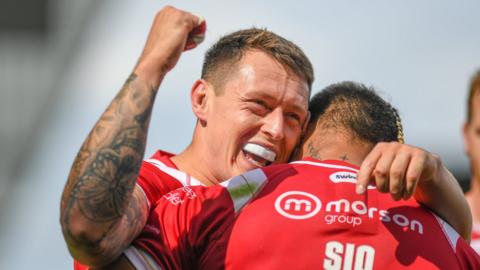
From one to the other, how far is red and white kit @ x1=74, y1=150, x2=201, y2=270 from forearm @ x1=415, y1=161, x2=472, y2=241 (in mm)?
988

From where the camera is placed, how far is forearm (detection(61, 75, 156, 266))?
11.3 feet

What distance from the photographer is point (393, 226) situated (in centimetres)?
369

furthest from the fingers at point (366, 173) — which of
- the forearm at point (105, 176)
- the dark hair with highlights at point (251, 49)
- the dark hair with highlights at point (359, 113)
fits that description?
the dark hair with highlights at point (251, 49)

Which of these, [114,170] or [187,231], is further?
[187,231]

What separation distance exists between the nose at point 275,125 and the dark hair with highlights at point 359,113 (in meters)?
0.15

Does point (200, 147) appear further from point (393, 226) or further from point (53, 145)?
point (53, 145)

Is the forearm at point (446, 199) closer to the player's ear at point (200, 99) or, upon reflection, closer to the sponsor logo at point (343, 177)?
the sponsor logo at point (343, 177)

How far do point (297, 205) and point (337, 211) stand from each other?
5.4 inches

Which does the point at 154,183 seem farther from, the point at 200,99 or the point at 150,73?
the point at 200,99

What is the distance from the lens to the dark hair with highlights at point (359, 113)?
412 cm

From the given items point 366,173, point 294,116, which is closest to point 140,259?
point 366,173

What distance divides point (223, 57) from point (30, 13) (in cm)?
1451

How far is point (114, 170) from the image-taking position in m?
3.48

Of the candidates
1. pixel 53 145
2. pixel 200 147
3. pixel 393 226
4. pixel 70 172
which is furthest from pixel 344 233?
pixel 53 145
